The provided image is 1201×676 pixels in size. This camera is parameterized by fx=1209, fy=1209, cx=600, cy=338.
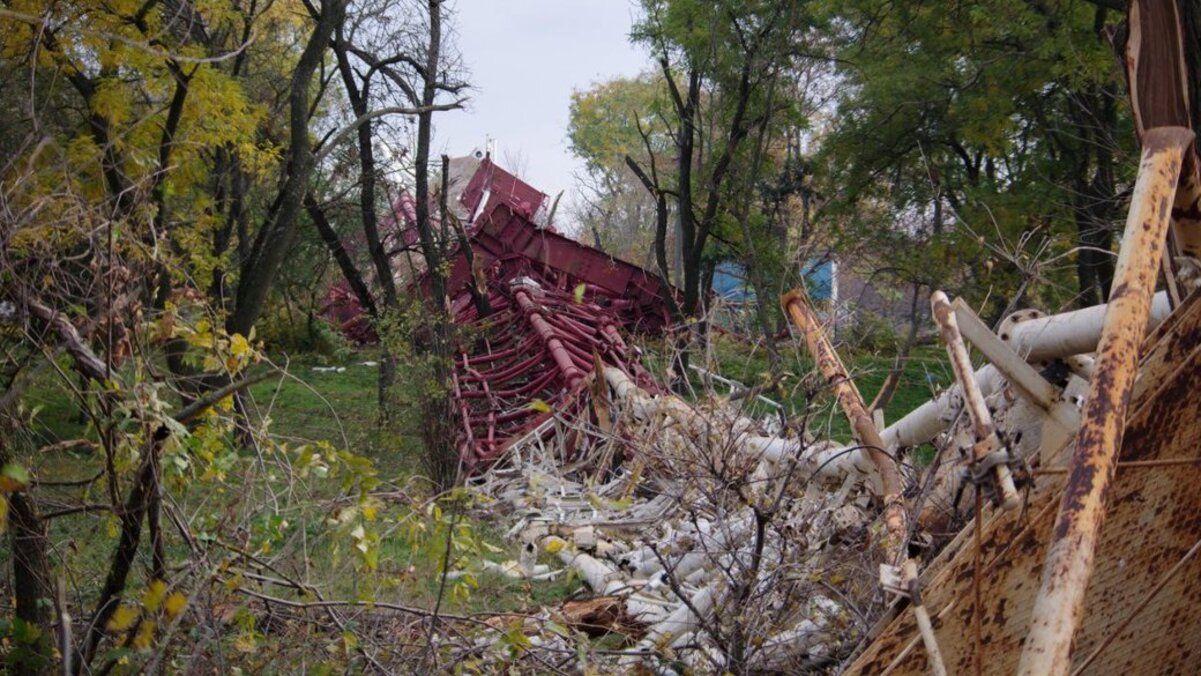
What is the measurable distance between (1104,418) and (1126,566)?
3.72 ft

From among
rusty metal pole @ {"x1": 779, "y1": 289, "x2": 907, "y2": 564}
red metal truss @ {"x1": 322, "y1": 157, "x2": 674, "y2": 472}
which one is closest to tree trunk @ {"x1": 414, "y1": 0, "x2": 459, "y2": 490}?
red metal truss @ {"x1": 322, "y1": 157, "x2": 674, "y2": 472}

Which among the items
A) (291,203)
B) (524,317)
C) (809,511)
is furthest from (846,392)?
(524,317)

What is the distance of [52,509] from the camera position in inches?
179

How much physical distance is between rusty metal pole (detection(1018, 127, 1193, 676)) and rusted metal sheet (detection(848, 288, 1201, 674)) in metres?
0.61

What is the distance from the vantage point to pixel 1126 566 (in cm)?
260

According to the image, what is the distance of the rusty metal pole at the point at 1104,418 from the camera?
1.48 metres

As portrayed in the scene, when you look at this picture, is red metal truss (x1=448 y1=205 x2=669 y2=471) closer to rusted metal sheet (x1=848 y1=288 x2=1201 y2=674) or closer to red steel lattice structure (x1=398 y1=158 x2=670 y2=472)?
red steel lattice structure (x1=398 y1=158 x2=670 y2=472)

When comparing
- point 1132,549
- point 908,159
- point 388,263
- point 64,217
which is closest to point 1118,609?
point 1132,549

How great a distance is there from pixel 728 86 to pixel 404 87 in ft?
20.8

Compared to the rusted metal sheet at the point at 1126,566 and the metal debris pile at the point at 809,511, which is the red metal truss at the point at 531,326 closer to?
the metal debris pile at the point at 809,511

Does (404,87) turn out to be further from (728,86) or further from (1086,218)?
(1086,218)

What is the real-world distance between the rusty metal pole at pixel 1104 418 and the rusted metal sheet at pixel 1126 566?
612mm

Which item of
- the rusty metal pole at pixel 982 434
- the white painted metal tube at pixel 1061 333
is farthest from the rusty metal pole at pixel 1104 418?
the white painted metal tube at pixel 1061 333

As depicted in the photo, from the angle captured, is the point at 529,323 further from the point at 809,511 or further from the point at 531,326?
the point at 809,511
